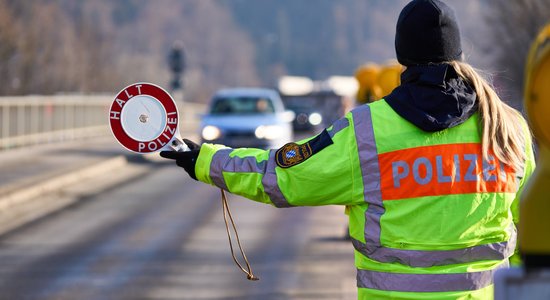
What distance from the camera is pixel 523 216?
219cm

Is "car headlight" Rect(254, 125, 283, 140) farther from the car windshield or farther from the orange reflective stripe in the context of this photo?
the orange reflective stripe

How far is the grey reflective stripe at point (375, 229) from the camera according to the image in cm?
354

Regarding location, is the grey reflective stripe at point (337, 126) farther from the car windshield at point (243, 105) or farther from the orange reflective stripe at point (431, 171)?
the car windshield at point (243, 105)

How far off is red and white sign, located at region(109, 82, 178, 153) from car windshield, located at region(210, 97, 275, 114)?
21693mm

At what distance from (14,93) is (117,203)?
34.3m

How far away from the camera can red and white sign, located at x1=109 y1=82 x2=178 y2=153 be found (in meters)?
3.85

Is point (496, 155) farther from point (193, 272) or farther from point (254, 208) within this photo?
point (254, 208)

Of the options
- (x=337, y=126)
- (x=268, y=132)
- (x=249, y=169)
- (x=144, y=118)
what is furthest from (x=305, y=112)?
(x=337, y=126)

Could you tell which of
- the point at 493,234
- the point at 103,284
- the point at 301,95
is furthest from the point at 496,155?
the point at 301,95

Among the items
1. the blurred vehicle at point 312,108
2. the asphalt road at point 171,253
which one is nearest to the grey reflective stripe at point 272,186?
the asphalt road at point 171,253

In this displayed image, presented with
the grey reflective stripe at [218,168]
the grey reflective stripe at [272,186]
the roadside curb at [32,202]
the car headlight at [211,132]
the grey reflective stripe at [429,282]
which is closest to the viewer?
the grey reflective stripe at [429,282]

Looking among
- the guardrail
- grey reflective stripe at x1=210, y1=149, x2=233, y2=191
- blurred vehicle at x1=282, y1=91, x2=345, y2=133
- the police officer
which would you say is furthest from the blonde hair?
blurred vehicle at x1=282, y1=91, x2=345, y2=133

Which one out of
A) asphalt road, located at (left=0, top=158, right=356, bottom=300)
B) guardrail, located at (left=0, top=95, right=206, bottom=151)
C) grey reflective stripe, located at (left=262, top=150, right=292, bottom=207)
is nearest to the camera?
grey reflective stripe, located at (left=262, top=150, right=292, bottom=207)

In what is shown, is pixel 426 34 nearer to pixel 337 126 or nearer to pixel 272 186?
pixel 337 126
